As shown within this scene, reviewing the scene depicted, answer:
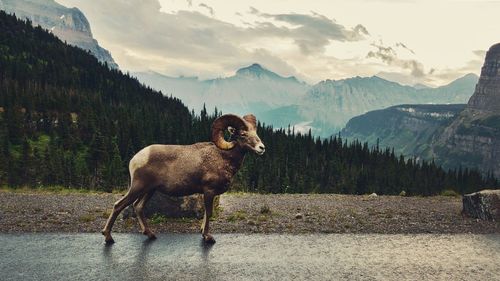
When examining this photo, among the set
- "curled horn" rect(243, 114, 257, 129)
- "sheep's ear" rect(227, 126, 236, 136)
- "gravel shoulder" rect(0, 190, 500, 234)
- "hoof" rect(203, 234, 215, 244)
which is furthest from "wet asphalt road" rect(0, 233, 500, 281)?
"curled horn" rect(243, 114, 257, 129)

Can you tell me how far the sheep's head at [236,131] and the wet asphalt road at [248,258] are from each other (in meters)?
3.57

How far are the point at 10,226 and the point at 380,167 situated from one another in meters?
125

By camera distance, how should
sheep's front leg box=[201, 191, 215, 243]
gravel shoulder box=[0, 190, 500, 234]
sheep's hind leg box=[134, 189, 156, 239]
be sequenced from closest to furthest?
sheep's front leg box=[201, 191, 215, 243], sheep's hind leg box=[134, 189, 156, 239], gravel shoulder box=[0, 190, 500, 234]

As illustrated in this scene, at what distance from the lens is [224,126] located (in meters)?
13.8

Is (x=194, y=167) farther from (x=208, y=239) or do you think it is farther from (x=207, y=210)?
(x=208, y=239)

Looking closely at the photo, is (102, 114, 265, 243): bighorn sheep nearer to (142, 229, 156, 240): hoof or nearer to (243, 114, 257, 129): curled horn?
(243, 114, 257, 129): curled horn

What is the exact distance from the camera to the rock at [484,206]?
19.3 m

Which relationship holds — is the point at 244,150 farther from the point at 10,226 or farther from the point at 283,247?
the point at 10,226

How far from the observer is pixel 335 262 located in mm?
12031

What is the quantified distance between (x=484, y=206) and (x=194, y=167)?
50.3ft

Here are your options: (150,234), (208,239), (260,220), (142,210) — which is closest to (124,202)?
(142,210)

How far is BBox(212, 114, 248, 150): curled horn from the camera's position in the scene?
13719 mm

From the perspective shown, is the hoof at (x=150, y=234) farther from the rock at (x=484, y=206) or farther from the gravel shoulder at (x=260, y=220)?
the rock at (x=484, y=206)

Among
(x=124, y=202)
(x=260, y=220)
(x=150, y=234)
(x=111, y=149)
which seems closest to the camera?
(x=124, y=202)
